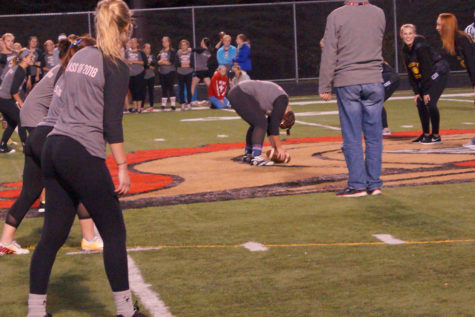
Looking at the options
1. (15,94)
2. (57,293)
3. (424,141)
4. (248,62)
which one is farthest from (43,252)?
(248,62)

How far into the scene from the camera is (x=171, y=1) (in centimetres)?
4156

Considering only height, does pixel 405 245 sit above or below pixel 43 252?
below

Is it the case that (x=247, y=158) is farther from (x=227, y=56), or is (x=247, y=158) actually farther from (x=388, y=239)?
(x=227, y=56)

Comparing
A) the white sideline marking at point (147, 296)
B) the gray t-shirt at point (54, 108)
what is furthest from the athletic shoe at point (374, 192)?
the gray t-shirt at point (54, 108)

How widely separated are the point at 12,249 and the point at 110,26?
2.70 m

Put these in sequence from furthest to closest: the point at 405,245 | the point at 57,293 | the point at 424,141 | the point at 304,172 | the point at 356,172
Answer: the point at 424,141, the point at 304,172, the point at 356,172, the point at 405,245, the point at 57,293

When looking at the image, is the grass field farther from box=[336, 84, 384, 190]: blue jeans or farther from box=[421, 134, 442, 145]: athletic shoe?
box=[421, 134, 442, 145]: athletic shoe

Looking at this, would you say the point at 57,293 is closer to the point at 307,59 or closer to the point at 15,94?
the point at 15,94

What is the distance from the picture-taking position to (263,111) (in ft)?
38.2

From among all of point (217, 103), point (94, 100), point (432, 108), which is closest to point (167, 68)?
point (217, 103)

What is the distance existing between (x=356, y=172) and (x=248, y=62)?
16.3 m

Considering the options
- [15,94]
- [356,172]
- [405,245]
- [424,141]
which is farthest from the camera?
[424,141]

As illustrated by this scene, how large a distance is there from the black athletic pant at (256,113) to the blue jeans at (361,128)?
7.96 ft

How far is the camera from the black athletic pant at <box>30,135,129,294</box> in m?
4.82
